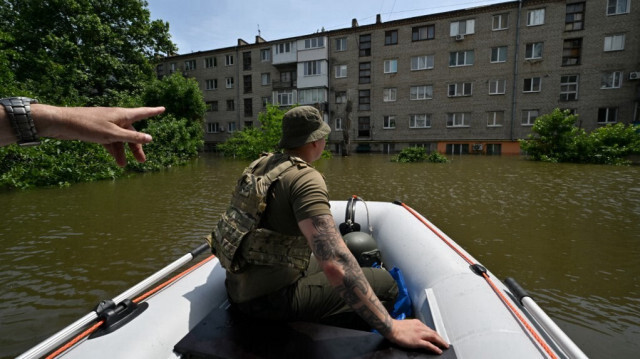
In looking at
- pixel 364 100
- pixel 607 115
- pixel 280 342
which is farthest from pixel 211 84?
pixel 280 342

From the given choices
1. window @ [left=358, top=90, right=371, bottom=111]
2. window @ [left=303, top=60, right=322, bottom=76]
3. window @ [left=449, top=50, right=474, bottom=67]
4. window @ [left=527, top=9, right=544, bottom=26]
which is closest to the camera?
window @ [left=527, top=9, right=544, bottom=26]

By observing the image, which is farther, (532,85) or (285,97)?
(285,97)

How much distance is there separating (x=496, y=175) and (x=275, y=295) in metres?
14.0

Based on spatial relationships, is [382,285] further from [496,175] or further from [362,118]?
[362,118]

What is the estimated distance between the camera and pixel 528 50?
25.7m

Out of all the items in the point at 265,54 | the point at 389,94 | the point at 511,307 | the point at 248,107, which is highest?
the point at 265,54

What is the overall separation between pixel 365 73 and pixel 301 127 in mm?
31019

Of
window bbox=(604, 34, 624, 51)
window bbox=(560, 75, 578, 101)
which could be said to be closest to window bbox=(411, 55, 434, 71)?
window bbox=(560, 75, 578, 101)

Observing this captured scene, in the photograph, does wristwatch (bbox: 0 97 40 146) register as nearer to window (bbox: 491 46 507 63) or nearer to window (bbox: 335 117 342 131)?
window (bbox: 335 117 342 131)

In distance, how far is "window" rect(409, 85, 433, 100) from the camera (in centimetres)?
2866

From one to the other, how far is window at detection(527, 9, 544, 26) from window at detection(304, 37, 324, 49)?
17.7 meters

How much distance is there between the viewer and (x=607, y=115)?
23953 mm

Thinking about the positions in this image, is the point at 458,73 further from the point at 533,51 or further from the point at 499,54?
the point at 533,51

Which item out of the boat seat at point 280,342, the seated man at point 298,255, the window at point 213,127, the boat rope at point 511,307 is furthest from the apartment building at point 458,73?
the boat seat at point 280,342
